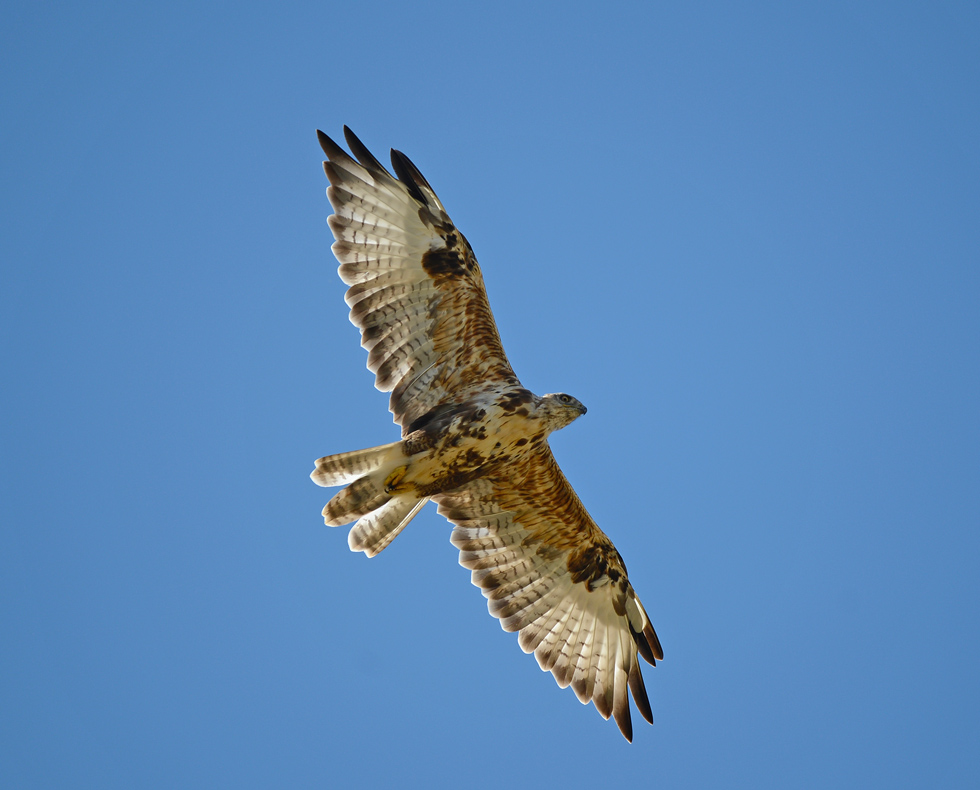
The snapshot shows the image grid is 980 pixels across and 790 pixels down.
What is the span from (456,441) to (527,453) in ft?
2.24

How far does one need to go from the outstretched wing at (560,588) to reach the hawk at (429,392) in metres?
0.03

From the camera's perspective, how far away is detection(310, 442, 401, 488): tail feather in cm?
795

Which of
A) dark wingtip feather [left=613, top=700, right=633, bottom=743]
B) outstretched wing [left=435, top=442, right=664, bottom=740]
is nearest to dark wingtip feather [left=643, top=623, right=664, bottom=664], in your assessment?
outstretched wing [left=435, top=442, right=664, bottom=740]

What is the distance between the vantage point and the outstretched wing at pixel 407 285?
834 cm

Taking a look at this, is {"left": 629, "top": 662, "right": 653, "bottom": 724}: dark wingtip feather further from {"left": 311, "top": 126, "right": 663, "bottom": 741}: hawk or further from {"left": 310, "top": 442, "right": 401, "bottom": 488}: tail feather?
{"left": 310, "top": 442, "right": 401, "bottom": 488}: tail feather

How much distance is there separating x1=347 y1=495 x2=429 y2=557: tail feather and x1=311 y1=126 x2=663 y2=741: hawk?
0.01 meters

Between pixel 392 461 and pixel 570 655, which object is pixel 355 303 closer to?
pixel 392 461

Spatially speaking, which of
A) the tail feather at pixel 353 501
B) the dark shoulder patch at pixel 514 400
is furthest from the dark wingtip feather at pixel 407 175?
the tail feather at pixel 353 501

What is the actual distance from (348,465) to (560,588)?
2.63m

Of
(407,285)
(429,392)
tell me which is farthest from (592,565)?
(407,285)

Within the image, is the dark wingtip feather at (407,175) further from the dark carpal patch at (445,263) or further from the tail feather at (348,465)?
Result: the tail feather at (348,465)

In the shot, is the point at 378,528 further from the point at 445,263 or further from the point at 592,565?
the point at 445,263

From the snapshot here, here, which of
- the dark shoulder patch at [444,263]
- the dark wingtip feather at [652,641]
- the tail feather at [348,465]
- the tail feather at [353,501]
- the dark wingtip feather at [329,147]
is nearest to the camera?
the tail feather at [348,465]

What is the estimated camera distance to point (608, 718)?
9008mm
